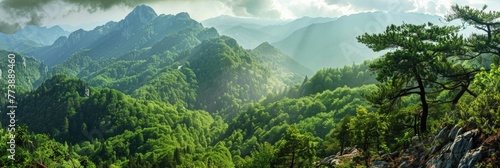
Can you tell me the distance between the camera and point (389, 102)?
4194 cm

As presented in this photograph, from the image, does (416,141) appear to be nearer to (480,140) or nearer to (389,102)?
(389,102)

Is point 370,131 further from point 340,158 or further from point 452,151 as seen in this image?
point 452,151

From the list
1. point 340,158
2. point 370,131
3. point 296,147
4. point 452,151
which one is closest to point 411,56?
point 452,151

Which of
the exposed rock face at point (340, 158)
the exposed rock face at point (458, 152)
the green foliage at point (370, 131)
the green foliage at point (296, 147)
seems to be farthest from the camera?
the green foliage at point (296, 147)

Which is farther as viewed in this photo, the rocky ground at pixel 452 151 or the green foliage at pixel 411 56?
the green foliage at pixel 411 56

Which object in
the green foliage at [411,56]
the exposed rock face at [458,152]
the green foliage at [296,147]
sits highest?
the green foliage at [411,56]

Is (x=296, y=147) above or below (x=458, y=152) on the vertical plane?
above

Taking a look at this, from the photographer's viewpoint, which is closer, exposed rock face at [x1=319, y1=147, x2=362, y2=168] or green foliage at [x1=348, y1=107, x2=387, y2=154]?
green foliage at [x1=348, y1=107, x2=387, y2=154]

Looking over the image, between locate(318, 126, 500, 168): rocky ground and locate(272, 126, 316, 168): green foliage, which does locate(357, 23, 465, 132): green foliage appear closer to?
locate(318, 126, 500, 168): rocky ground

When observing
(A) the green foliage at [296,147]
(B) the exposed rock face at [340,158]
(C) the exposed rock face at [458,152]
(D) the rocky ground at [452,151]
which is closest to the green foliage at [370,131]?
(B) the exposed rock face at [340,158]

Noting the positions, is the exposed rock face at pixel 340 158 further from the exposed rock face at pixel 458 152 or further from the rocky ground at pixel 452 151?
the exposed rock face at pixel 458 152

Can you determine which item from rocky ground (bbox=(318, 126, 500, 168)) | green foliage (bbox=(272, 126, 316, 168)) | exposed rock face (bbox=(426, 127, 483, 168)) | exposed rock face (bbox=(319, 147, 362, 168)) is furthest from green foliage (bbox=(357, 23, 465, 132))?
green foliage (bbox=(272, 126, 316, 168))

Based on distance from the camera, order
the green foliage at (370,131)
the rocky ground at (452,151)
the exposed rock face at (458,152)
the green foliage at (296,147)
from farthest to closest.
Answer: the green foliage at (296,147)
the green foliage at (370,131)
the exposed rock face at (458,152)
the rocky ground at (452,151)

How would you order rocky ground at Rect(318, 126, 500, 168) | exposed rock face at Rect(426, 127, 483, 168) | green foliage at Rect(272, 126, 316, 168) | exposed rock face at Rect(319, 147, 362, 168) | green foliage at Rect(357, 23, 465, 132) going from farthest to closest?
green foliage at Rect(272, 126, 316, 168)
exposed rock face at Rect(319, 147, 362, 168)
green foliage at Rect(357, 23, 465, 132)
exposed rock face at Rect(426, 127, 483, 168)
rocky ground at Rect(318, 126, 500, 168)
